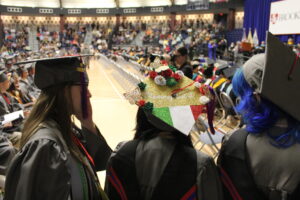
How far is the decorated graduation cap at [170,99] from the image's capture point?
1.59 metres

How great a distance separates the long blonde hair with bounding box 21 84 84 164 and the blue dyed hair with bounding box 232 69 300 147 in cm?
88

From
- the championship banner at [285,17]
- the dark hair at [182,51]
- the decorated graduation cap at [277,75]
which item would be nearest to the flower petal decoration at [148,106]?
the decorated graduation cap at [277,75]

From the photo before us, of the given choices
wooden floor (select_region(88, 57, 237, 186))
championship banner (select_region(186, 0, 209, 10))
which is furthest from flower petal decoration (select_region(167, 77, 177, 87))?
championship banner (select_region(186, 0, 209, 10))

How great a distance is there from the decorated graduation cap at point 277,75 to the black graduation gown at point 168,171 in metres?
0.44

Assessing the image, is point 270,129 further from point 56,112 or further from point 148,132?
point 56,112

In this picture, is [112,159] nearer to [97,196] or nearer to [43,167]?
[97,196]

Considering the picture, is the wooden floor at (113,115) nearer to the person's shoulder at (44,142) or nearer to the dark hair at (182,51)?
the dark hair at (182,51)

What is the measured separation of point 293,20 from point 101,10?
22.4 metres

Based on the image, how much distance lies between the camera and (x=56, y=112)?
1604mm

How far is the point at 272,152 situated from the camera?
146cm

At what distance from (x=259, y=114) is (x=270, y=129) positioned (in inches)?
3.4

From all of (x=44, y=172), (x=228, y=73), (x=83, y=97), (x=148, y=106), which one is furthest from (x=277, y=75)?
(x=228, y=73)

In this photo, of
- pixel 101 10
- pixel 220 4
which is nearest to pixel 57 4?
pixel 101 10

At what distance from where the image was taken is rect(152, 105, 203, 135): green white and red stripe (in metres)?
1.58
